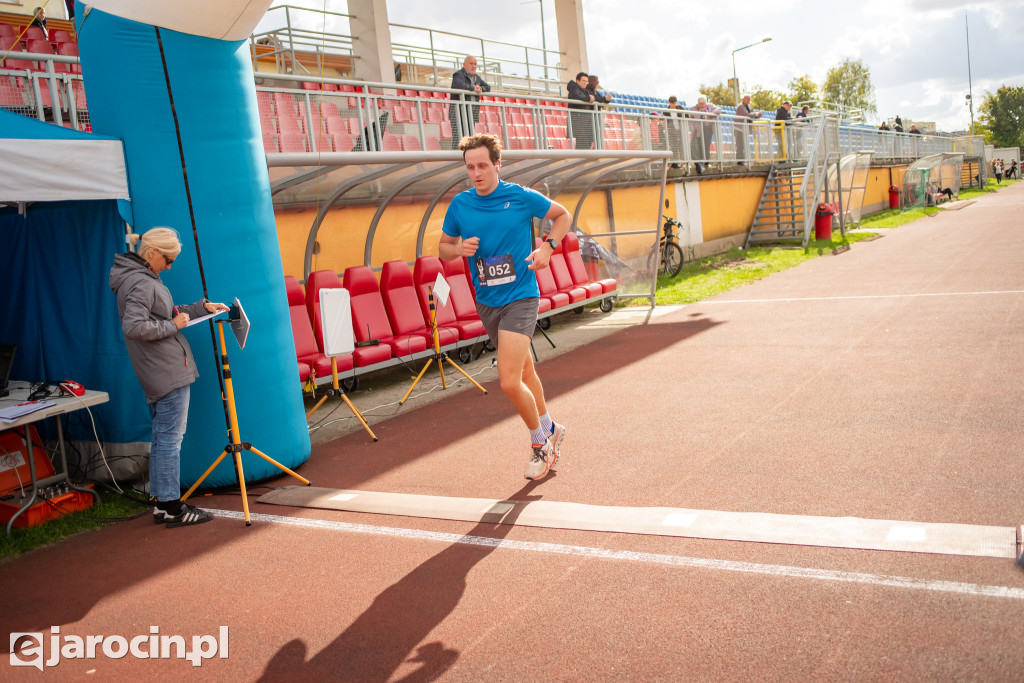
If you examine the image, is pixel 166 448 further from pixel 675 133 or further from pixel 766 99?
pixel 766 99

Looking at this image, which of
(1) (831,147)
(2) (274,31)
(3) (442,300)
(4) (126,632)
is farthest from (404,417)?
(1) (831,147)

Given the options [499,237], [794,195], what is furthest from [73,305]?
[794,195]

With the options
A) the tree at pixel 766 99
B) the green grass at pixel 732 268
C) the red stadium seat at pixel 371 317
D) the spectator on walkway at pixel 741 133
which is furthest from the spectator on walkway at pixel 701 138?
the tree at pixel 766 99

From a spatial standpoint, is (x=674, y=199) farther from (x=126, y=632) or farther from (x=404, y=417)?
(x=126, y=632)

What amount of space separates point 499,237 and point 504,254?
119 millimetres

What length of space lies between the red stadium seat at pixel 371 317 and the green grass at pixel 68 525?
12.4ft

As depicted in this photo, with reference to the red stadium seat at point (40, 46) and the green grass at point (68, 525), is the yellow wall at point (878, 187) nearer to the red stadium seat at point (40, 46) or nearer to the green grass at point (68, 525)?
the red stadium seat at point (40, 46)

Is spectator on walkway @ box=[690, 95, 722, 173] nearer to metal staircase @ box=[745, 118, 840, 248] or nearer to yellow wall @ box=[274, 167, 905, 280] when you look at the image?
yellow wall @ box=[274, 167, 905, 280]

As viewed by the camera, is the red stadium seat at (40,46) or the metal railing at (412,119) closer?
the metal railing at (412,119)

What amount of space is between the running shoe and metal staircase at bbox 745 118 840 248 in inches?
729

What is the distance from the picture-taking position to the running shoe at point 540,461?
553 cm

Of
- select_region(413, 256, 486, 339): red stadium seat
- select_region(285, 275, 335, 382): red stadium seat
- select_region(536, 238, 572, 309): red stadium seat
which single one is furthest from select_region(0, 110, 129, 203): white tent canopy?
select_region(536, 238, 572, 309): red stadium seat

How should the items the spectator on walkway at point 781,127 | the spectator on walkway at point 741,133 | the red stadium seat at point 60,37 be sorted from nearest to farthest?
1. the red stadium seat at point 60,37
2. the spectator on walkway at point 741,133
3. the spectator on walkway at point 781,127

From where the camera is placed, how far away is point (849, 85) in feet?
274
